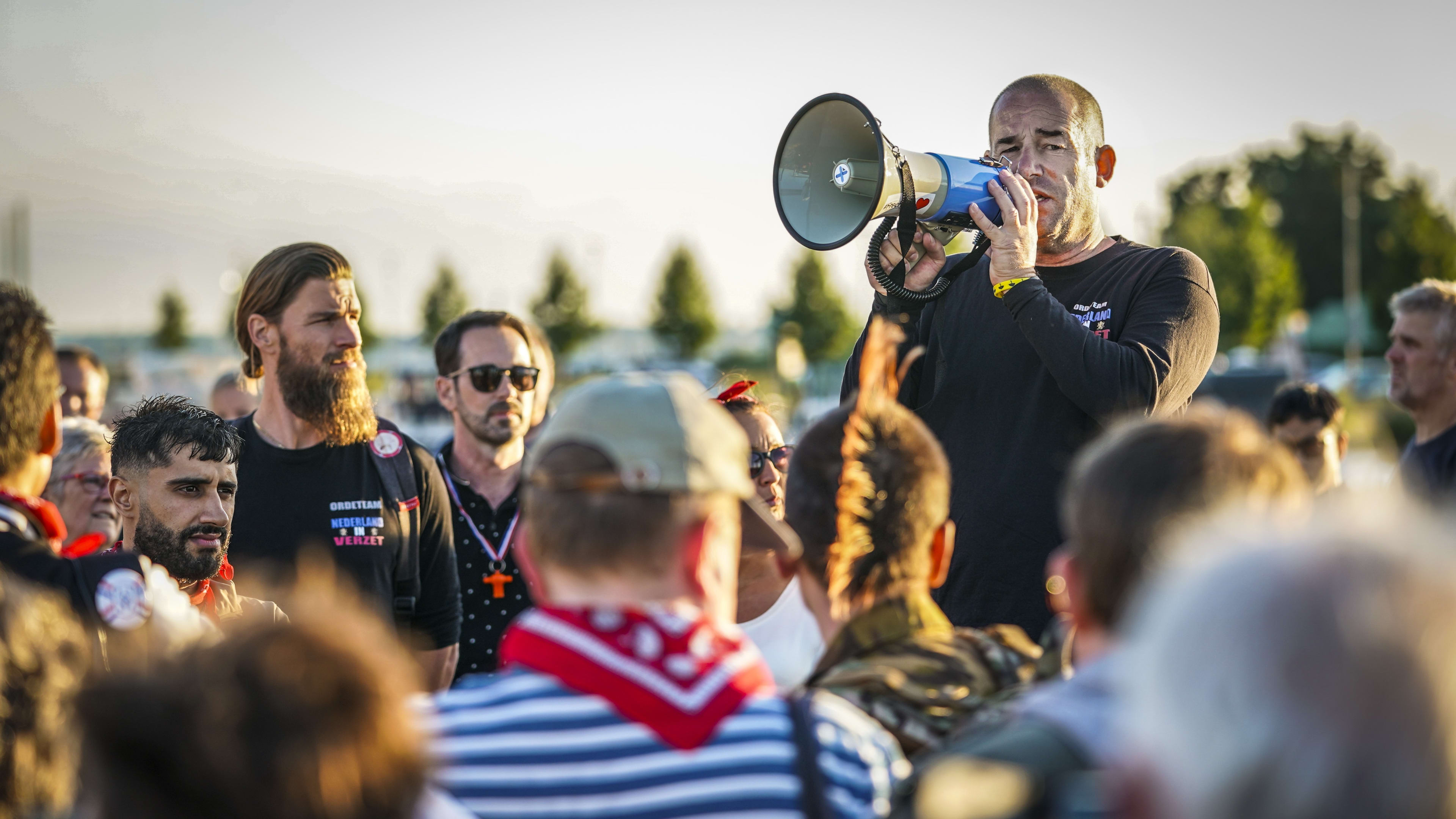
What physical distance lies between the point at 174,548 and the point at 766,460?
1.76 meters

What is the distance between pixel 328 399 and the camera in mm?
3773

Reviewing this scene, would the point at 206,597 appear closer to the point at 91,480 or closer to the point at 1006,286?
the point at 91,480

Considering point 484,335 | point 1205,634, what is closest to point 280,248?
point 484,335

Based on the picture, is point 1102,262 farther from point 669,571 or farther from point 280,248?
point 280,248

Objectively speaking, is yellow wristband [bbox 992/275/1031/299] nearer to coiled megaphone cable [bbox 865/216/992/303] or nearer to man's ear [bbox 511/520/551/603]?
coiled megaphone cable [bbox 865/216/992/303]

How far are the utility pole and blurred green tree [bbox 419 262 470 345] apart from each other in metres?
33.4

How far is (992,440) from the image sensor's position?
10.5 feet

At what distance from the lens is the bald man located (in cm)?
297

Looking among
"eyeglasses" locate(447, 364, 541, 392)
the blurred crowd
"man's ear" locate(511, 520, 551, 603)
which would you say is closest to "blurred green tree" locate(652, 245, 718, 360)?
"eyeglasses" locate(447, 364, 541, 392)

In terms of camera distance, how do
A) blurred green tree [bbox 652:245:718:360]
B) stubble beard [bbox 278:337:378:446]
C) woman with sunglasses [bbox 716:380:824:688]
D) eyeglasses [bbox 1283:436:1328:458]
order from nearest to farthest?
woman with sunglasses [bbox 716:380:824:688]
stubble beard [bbox 278:337:378:446]
eyeglasses [bbox 1283:436:1328:458]
blurred green tree [bbox 652:245:718:360]

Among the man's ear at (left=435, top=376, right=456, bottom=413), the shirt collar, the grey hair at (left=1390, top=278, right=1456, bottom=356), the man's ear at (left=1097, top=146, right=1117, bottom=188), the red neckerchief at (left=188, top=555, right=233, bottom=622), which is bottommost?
the red neckerchief at (left=188, top=555, right=233, bottom=622)

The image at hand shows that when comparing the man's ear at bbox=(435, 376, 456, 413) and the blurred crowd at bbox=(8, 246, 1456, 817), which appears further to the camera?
the man's ear at bbox=(435, 376, 456, 413)

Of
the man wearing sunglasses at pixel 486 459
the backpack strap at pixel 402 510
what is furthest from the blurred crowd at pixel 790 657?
the man wearing sunglasses at pixel 486 459

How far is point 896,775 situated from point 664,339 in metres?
41.6
